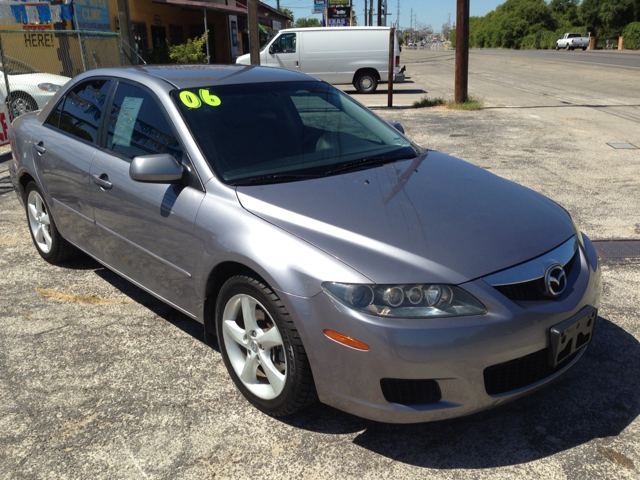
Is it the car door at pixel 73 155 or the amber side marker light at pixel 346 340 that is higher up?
the car door at pixel 73 155

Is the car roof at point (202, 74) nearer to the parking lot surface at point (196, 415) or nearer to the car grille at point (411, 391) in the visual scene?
the parking lot surface at point (196, 415)

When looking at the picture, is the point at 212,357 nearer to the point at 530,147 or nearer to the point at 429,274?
the point at 429,274

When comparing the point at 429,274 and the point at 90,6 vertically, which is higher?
the point at 90,6

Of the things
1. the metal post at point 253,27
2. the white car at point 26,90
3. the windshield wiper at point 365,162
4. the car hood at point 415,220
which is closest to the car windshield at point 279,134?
the windshield wiper at point 365,162

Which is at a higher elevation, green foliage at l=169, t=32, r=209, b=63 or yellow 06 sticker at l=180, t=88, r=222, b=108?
green foliage at l=169, t=32, r=209, b=63

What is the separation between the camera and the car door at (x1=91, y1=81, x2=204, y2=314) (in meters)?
3.02

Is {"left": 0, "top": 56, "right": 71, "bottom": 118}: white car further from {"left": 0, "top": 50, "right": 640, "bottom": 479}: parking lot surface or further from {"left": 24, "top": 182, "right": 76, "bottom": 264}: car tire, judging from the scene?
{"left": 0, "top": 50, "right": 640, "bottom": 479}: parking lot surface

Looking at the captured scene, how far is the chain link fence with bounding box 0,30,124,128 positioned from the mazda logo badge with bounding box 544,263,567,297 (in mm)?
8272

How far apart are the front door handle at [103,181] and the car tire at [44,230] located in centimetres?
100

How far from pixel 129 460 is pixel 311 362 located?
92 centimetres

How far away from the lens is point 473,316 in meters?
2.27

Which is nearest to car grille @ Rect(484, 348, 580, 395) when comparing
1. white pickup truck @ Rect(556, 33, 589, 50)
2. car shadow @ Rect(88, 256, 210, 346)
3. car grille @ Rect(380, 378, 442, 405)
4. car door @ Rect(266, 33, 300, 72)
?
car grille @ Rect(380, 378, 442, 405)

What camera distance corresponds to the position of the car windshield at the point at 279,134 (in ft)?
10.2

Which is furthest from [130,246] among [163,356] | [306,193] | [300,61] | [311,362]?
[300,61]
